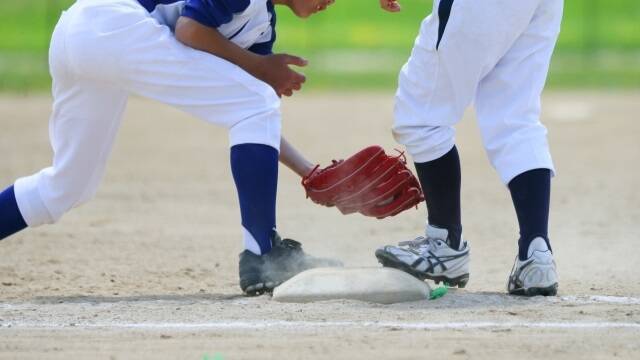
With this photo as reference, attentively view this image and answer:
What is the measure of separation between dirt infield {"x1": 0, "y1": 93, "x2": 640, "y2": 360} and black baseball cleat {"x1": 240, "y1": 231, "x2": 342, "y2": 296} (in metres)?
0.09

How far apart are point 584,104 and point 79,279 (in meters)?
9.72

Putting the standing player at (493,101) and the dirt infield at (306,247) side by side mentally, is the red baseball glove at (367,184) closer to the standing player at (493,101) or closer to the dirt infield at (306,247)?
the standing player at (493,101)

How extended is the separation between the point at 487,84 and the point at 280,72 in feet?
2.74

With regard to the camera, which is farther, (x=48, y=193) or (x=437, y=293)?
(x=48, y=193)

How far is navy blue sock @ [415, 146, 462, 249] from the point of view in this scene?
5164 mm

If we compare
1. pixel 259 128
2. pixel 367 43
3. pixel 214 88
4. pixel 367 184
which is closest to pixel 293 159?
pixel 367 184

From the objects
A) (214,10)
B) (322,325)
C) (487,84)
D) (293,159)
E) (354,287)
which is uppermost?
(214,10)

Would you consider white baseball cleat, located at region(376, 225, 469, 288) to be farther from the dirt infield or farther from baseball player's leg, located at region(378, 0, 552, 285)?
the dirt infield

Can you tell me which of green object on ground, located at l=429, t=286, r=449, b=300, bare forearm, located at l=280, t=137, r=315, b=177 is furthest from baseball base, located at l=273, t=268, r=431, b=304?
bare forearm, located at l=280, t=137, r=315, b=177

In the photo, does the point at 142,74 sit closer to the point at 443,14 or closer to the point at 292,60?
the point at 292,60

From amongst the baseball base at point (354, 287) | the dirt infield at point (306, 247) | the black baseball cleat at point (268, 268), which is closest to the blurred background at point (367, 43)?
the dirt infield at point (306, 247)

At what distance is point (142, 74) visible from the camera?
16.4 feet

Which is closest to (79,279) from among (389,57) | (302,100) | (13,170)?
(13,170)

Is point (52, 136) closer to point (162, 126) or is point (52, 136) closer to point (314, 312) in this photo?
point (314, 312)
